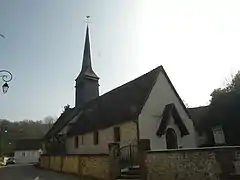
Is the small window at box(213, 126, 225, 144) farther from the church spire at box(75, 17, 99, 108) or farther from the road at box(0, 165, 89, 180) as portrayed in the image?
the church spire at box(75, 17, 99, 108)

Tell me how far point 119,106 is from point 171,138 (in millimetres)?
5382

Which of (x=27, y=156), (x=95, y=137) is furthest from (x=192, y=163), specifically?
(x=27, y=156)

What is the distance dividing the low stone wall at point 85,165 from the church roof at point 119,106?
4.08 m

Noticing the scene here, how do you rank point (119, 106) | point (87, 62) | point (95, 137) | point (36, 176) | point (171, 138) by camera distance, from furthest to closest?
point (87, 62), point (95, 137), point (119, 106), point (171, 138), point (36, 176)

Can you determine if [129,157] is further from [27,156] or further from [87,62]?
[27,156]

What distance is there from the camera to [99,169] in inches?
681

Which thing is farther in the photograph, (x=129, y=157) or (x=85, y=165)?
(x=129, y=157)

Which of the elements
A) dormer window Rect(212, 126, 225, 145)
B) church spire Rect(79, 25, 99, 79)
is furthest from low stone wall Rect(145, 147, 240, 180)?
church spire Rect(79, 25, 99, 79)

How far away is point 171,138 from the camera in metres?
23.3

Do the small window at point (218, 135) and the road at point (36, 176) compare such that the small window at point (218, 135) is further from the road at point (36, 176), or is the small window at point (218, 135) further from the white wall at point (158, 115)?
the road at point (36, 176)

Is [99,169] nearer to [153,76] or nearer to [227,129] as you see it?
[153,76]

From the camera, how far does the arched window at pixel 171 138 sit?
75.6 ft

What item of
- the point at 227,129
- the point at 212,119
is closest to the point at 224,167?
the point at 227,129

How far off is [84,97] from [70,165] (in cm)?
1633
